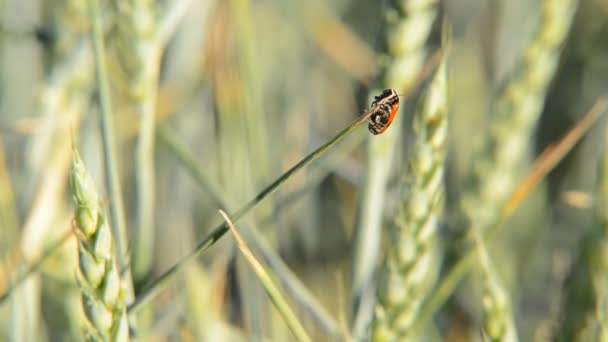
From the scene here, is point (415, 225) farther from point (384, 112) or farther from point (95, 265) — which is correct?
point (95, 265)

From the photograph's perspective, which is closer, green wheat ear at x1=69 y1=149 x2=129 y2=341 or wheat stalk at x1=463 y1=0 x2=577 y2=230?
green wheat ear at x1=69 y1=149 x2=129 y2=341

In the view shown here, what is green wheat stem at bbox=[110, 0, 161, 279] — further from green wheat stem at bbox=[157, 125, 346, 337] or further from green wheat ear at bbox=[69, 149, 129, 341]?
green wheat ear at bbox=[69, 149, 129, 341]

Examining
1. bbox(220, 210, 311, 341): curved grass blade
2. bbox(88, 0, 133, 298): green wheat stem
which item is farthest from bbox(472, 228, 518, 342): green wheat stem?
bbox(88, 0, 133, 298): green wheat stem

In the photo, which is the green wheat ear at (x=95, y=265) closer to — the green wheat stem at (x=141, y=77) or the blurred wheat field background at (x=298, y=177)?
the blurred wheat field background at (x=298, y=177)

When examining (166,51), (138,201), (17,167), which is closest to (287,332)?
(138,201)

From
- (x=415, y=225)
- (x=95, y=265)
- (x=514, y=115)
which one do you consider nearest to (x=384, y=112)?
(x=415, y=225)

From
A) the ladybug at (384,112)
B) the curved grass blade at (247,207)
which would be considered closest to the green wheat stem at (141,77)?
the curved grass blade at (247,207)
